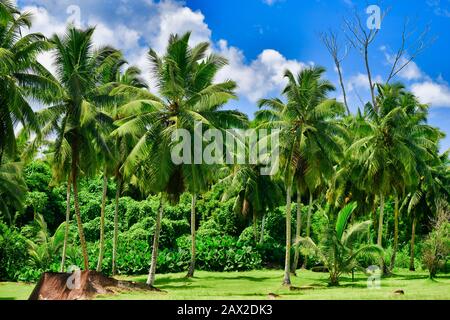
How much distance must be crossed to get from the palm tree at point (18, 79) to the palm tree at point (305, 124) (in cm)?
953

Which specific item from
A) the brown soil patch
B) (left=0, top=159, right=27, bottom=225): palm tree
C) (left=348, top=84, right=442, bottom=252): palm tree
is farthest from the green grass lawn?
(left=348, top=84, right=442, bottom=252): palm tree

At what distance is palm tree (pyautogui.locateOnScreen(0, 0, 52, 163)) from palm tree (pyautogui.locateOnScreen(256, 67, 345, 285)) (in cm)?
953

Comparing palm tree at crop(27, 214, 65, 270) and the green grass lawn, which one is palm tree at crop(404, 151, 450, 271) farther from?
palm tree at crop(27, 214, 65, 270)

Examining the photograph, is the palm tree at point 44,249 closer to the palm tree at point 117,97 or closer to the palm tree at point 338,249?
the palm tree at point 117,97

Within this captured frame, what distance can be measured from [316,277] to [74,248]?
1279cm

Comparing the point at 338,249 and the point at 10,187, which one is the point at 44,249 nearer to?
the point at 10,187

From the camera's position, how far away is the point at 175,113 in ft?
72.5

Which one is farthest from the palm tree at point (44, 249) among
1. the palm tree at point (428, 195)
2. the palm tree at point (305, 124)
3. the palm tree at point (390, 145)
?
the palm tree at point (428, 195)

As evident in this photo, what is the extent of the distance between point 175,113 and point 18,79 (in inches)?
229

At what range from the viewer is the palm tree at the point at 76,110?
2181 centimetres

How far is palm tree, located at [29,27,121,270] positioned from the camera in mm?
21812

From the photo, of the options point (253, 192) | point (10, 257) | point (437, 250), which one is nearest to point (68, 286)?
point (10, 257)

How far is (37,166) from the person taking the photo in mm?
38250

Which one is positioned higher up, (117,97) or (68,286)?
(117,97)
